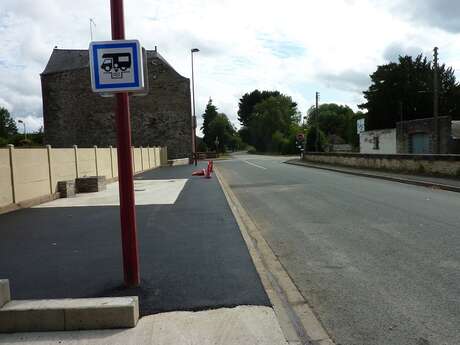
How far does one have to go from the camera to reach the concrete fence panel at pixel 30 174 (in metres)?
12.0

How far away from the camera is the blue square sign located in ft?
14.6

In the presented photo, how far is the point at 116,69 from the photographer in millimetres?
4461

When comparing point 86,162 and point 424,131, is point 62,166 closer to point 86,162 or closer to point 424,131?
point 86,162

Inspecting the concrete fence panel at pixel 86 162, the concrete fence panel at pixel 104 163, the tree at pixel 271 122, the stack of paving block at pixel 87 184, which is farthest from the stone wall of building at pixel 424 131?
the tree at pixel 271 122

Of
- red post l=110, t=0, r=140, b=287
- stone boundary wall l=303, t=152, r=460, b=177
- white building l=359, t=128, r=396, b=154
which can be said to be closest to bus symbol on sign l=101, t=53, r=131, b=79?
red post l=110, t=0, r=140, b=287

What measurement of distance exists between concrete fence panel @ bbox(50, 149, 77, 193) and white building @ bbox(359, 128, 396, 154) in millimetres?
34526

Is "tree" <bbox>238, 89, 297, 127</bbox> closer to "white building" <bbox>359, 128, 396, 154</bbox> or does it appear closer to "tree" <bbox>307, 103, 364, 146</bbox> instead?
"tree" <bbox>307, 103, 364, 146</bbox>

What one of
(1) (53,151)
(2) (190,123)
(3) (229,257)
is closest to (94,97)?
(2) (190,123)

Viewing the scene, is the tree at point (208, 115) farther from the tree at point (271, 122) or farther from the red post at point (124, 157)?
the red post at point (124, 157)

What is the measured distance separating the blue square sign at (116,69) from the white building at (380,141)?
4246 centimetres

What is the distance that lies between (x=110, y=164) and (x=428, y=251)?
18.4 meters

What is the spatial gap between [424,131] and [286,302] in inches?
1472

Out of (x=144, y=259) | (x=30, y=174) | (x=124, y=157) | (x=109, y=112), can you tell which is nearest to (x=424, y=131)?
(x=109, y=112)

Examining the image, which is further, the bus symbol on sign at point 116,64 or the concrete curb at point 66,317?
the bus symbol on sign at point 116,64
